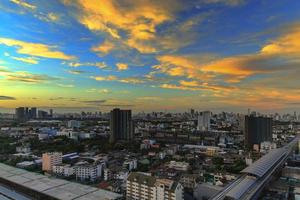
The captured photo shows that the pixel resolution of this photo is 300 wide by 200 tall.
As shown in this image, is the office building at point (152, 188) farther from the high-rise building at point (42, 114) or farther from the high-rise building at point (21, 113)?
the high-rise building at point (42, 114)

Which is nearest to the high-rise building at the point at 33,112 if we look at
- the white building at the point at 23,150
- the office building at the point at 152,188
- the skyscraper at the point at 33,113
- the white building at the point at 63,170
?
the skyscraper at the point at 33,113

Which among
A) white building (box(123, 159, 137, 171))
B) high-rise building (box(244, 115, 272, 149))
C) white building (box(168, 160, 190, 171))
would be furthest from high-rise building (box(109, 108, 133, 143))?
white building (box(168, 160, 190, 171))

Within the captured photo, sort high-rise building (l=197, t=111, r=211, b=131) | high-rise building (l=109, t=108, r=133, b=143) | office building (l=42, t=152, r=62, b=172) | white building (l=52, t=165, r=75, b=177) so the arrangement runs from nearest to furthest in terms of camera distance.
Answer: white building (l=52, t=165, r=75, b=177), office building (l=42, t=152, r=62, b=172), high-rise building (l=109, t=108, r=133, b=143), high-rise building (l=197, t=111, r=211, b=131)

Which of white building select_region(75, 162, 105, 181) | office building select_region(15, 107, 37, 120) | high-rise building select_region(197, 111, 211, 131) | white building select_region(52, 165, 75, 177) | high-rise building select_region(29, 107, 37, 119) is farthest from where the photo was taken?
high-rise building select_region(29, 107, 37, 119)

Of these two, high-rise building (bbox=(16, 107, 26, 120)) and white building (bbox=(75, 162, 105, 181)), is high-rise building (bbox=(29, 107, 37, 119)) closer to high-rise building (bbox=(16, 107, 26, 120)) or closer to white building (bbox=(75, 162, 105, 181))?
high-rise building (bbox=(16, 107, 26, 120))

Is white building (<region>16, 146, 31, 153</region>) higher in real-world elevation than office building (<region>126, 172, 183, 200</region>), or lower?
lower

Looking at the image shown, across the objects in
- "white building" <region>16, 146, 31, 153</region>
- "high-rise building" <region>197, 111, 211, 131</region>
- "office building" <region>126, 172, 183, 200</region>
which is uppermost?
"high-rise building" <region>197, 111, 211, 131</region>

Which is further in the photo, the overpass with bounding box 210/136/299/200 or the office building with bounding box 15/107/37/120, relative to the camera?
the office building with bounding box 15/107/37/120
